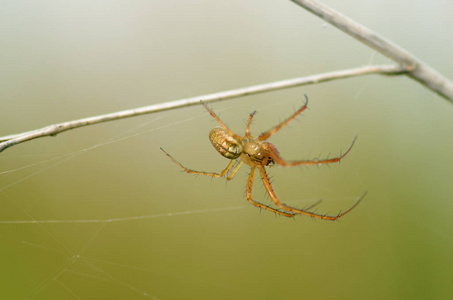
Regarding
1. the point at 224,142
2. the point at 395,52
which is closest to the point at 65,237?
the point at 224,142

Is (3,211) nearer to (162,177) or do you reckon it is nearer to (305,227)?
(162,177)

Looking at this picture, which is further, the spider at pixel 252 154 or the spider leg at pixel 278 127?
the spider at pixel 252 154

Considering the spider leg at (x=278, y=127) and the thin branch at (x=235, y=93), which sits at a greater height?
the thin branch at (x=235, y=93)

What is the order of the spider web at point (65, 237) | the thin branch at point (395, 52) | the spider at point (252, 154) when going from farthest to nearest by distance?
the spider web at point (65, 237) < the spider at point (252, 154) < the thin branch at point (395, 52)

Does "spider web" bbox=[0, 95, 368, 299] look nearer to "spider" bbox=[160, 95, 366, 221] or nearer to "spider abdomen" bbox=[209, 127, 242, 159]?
"spider" bbox=[160, 95, 366, 221]

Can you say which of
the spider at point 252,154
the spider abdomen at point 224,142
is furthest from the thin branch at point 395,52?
the spider abdomen at point 224,142

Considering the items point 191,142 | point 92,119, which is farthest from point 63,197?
point 92,119

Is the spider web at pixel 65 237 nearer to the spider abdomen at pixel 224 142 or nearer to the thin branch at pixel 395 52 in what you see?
the spider abdomen at pixel 224 142

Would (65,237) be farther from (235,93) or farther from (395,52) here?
(395,52)

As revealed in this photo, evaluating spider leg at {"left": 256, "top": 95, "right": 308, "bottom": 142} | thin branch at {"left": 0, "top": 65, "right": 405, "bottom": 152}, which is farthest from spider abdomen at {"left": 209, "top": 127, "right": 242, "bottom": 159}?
thin branch at {"left": 0, "top": 65, "right": 405, "bottom": 152}
